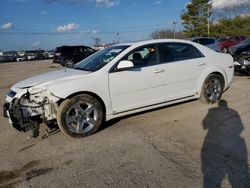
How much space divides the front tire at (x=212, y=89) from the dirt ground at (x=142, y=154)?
56 centimetres

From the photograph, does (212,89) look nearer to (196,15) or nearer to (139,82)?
(139,82)

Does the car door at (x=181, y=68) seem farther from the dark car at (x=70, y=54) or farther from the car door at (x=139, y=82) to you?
Result: the dark car at (x=70, y=54)

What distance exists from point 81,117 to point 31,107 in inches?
34.5

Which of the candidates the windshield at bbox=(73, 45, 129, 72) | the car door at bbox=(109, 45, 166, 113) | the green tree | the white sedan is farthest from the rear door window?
the green tree

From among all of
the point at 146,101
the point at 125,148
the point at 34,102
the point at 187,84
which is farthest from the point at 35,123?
the point at 187,84

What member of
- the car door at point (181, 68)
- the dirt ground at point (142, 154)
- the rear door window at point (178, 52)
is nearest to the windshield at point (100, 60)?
the rear door window at point (178, 52)

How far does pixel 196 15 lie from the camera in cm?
5081

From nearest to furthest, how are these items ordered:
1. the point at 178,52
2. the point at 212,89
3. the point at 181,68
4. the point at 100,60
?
the point at 100,60, the point at 181,68, the point at 178,52, the point at 212,89

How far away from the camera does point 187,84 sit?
18.4 ft

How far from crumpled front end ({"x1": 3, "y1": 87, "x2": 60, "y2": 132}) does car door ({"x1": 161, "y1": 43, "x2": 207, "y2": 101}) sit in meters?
2.33

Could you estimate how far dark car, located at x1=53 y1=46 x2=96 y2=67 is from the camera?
20609 millimetres

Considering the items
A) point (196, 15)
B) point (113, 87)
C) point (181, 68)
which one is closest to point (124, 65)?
point (113, 87)

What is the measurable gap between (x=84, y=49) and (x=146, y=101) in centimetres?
1727

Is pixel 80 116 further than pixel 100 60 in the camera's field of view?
No
